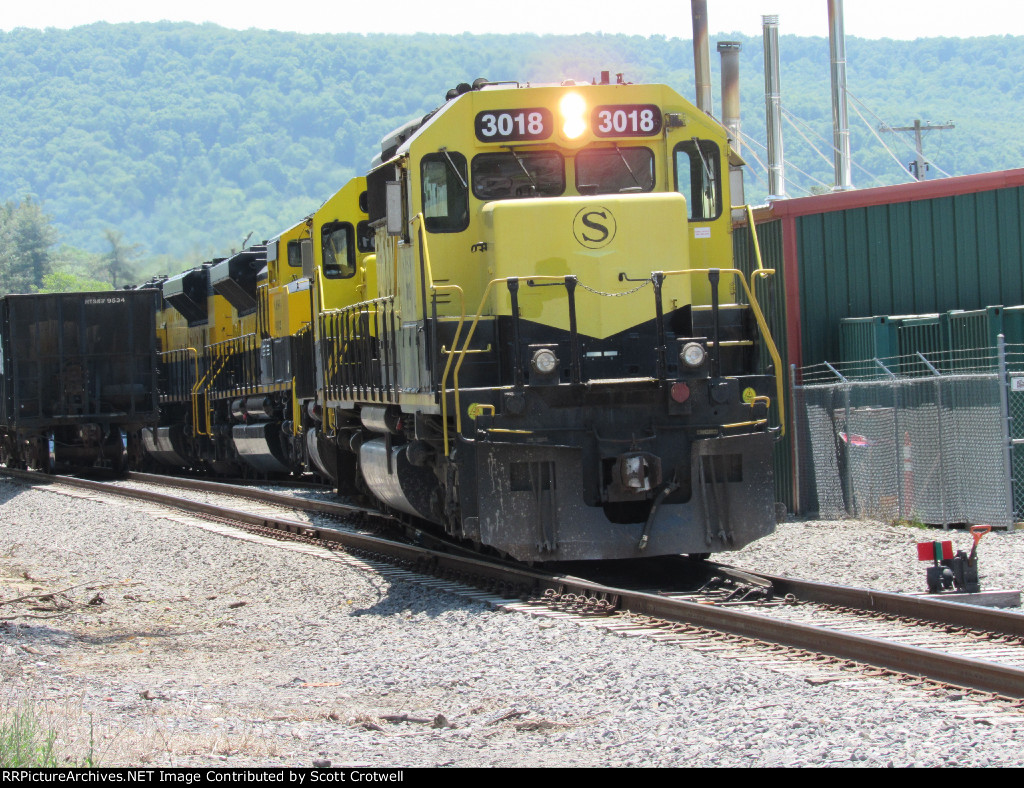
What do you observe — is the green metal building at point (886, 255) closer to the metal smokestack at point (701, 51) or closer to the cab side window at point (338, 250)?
the cab side window at point (338, 250)

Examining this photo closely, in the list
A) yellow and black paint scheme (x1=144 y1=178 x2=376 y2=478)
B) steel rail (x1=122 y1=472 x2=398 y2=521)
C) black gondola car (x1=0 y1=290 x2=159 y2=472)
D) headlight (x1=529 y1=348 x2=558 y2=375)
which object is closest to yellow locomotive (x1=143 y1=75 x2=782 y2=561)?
headlight (x1=529 y1=348 x2=558 y2=375)

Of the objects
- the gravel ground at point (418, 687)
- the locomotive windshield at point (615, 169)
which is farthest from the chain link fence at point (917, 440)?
the locomotive windshield at point (615, 169)

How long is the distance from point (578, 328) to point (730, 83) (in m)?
19.7

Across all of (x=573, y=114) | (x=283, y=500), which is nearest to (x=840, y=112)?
(x=283, y=500)

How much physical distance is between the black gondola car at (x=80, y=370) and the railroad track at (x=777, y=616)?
1385cm

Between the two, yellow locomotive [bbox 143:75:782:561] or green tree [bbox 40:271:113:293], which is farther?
green tree [bbox 40:271:113:293]

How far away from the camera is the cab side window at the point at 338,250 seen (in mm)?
14633

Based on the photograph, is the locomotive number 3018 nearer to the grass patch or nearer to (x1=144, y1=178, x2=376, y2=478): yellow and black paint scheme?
(x1=144, y1=178, x2=376, y2=478): yellow and black paint scheme

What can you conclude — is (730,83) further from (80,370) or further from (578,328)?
(578,328)

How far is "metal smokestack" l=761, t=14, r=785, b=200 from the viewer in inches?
1062

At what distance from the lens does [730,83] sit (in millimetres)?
27344

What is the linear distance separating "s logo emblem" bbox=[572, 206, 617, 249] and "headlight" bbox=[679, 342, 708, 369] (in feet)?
3.34

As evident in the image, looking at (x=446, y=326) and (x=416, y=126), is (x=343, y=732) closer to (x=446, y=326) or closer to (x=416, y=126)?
(x=446, y=326)

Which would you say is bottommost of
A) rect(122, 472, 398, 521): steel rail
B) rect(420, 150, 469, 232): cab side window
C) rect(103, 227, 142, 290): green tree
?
rect(122, 472, 398, 521): steel rail
